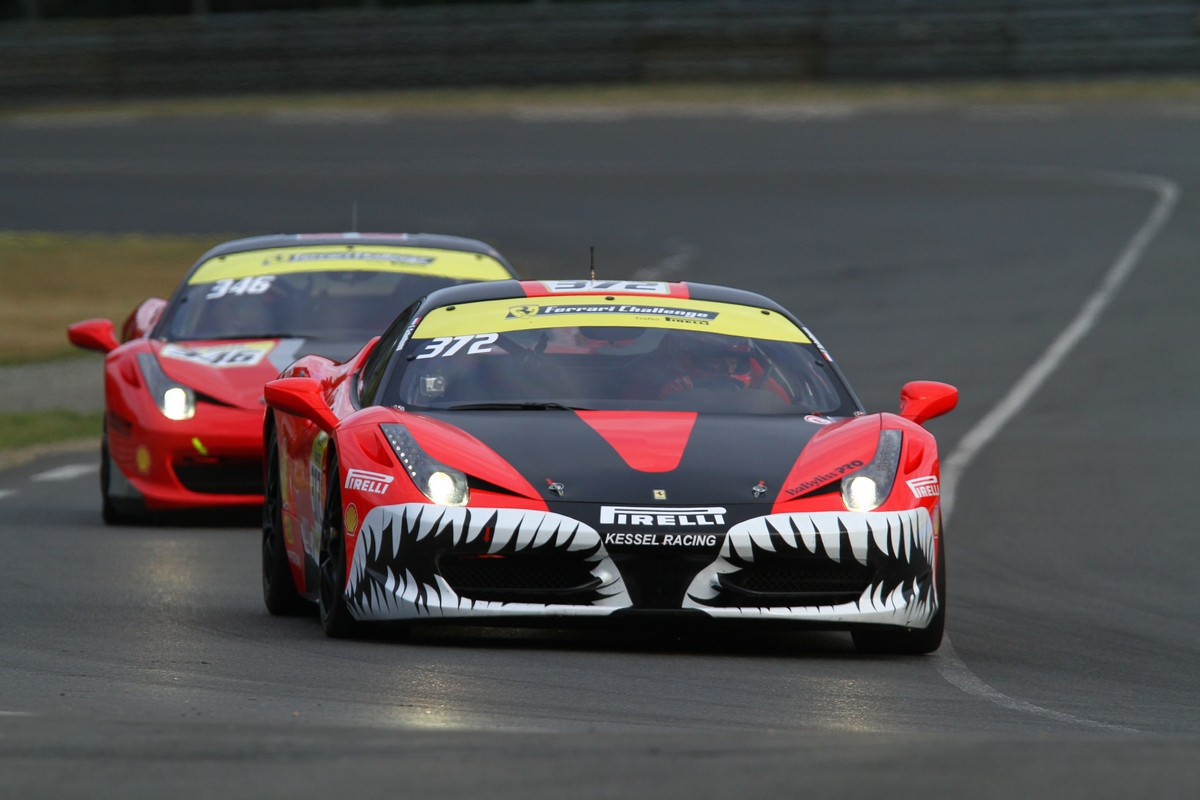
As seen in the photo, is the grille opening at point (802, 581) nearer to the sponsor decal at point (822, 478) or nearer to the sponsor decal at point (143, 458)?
the sponsor decal at point (822, 478)

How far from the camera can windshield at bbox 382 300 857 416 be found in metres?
6.95

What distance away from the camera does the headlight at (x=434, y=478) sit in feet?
20.4

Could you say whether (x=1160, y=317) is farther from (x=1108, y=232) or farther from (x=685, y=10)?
(x=685, y=10)

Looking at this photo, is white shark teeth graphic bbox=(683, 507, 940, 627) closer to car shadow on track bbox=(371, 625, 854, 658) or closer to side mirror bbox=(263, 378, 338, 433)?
car shadow on track bbox=(371, 625, 854, 658)

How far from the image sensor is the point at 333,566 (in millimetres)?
6625

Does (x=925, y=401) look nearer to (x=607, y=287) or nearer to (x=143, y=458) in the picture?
(x=607, y=287)

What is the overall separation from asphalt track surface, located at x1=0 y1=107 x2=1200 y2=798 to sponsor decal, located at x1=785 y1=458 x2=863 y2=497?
0.52 metres

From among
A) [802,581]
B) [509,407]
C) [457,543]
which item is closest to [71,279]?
[509,407]

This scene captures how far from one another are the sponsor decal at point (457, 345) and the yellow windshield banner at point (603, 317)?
0.04 meters

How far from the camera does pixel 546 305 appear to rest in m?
7.49

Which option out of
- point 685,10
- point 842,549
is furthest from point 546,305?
point 685,10

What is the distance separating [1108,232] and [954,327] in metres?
7.22

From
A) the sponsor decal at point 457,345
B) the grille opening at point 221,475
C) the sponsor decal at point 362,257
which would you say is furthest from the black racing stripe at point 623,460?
the sponsor decal at point 362,257

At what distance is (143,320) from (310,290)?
119cm
